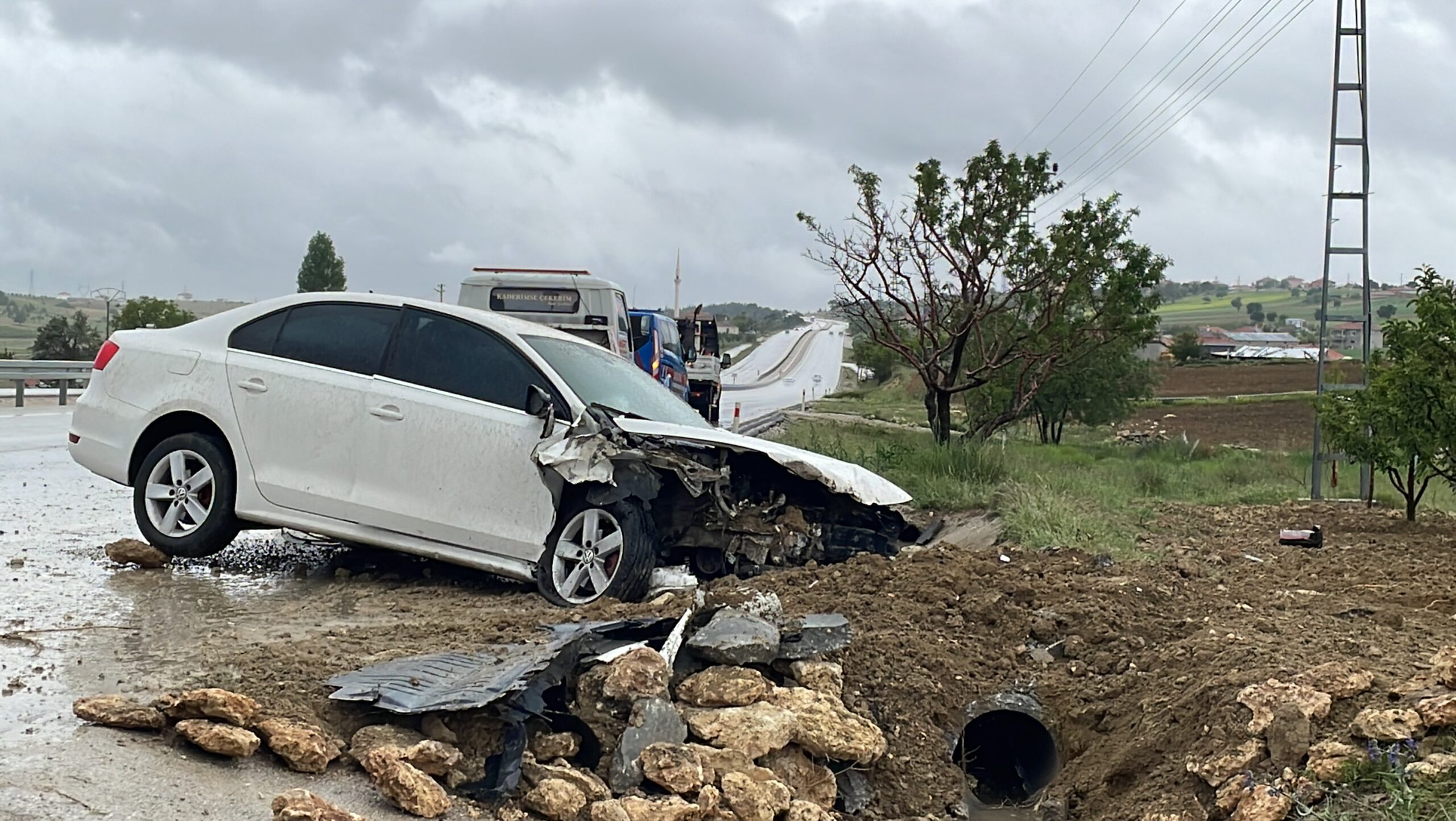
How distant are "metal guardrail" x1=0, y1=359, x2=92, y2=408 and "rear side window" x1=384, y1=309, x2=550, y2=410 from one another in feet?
57.8

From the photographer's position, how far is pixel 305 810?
405 cm

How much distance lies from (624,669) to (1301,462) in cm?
2014

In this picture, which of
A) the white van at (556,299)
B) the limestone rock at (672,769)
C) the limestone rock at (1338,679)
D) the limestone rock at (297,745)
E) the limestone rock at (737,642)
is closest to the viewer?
the limestone rock at (297,745)

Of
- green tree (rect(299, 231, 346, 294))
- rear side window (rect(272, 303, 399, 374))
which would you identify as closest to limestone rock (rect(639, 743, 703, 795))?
rear side window (rect(272, 303, 399, 374))

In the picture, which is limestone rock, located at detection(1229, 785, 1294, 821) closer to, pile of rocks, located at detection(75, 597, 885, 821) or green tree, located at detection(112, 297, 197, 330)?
pile of rocks, located at detection(75, 597, 885, 821)

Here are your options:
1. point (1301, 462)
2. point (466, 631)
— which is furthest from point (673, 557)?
point (1301, 462)

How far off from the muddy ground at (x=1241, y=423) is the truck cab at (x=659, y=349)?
50.7 ft

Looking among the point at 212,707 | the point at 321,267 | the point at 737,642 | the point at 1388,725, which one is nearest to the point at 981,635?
the point at 737,642

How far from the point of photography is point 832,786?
18.1 ft

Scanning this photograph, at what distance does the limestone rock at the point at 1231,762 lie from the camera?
4.99 m

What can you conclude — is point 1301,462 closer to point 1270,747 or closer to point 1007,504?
point 1007,504

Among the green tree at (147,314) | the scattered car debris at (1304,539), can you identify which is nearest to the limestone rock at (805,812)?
the scattered car debris at (1304,539)

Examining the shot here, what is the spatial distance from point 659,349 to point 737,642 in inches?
641

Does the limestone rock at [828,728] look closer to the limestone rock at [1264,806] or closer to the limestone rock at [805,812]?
the limestone rock at [805,812]
